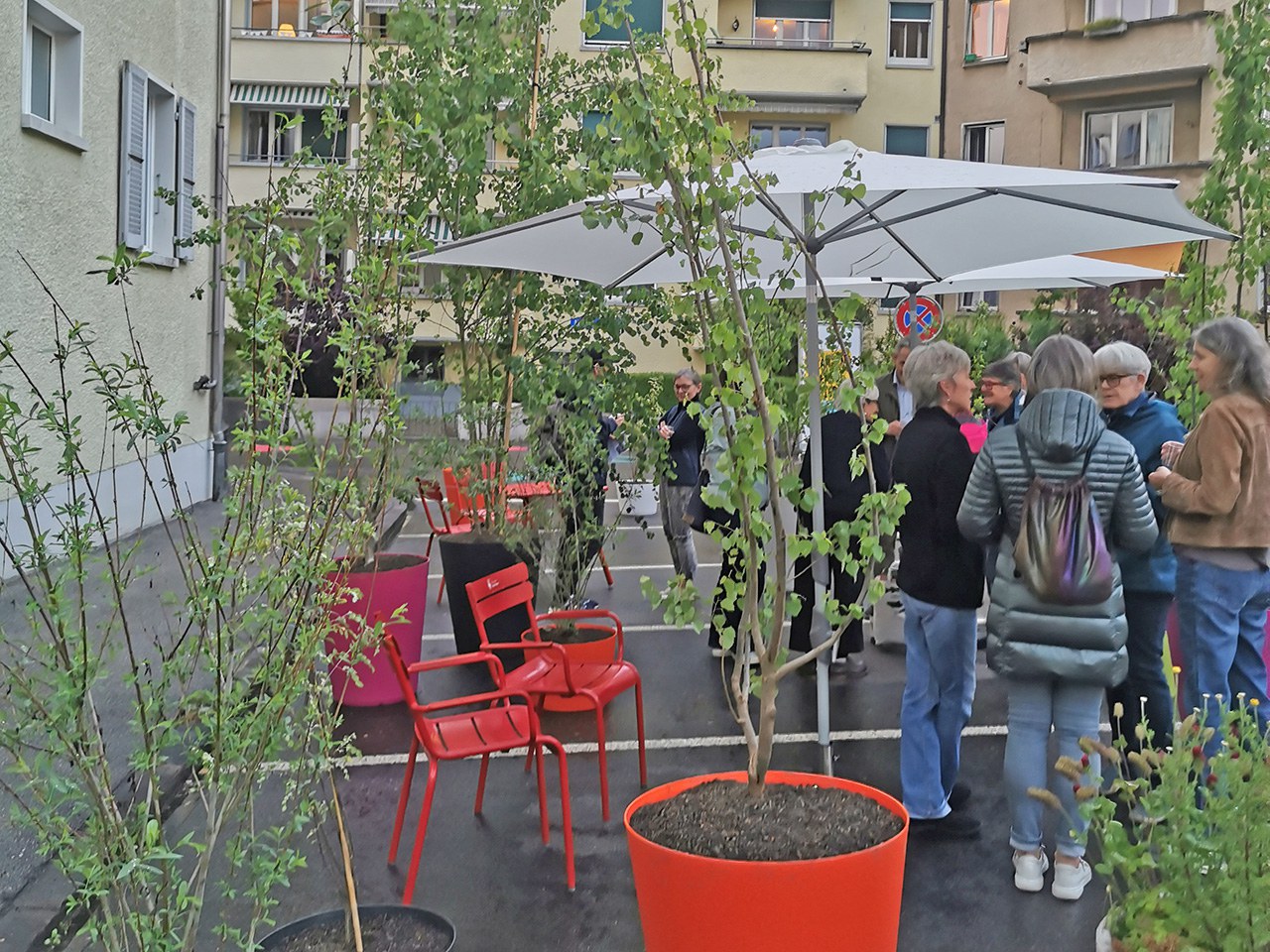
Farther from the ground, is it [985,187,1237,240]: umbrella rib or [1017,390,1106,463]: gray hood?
[985,187,1237,240]: umbrella rib

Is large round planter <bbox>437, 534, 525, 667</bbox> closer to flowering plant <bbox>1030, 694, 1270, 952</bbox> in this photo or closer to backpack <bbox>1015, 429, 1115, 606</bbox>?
backpack <bbox>1015, 429, 1115, 606</bbox>

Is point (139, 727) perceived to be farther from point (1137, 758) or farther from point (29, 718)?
point (1137, 758)

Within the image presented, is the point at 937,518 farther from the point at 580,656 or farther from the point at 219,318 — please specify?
the point at 219,318

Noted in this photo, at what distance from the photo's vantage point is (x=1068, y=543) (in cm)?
432

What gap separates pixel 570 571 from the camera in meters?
8.02

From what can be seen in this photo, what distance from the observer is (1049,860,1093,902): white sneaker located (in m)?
4.43

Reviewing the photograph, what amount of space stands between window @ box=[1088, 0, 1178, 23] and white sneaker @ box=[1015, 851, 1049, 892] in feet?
103

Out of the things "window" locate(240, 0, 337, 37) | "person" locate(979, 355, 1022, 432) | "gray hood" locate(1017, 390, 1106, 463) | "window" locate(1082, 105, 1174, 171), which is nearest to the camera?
"gray hood" locate(1017, 390, 1106, 463)

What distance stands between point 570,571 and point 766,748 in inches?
183

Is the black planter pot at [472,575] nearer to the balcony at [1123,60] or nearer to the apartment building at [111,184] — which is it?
the apartment building at [111,184]

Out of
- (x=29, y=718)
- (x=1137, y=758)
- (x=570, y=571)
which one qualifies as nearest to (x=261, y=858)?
(x=29, y=718)

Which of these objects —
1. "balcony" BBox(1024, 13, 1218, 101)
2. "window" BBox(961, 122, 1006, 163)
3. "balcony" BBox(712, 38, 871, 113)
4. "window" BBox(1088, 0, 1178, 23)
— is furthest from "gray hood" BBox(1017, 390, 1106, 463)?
"balcony" BBox(712, 38, 871, 113)

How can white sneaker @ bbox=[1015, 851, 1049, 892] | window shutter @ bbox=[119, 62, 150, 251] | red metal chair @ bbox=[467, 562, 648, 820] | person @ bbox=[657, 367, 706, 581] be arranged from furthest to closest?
window shutter @ bbox=[119, 62, 150, 251] → person @ bbox=[657, 367, 706, 581] → red metal chair @ bbox=[467, 562, 648, 820] → white sneaker @ bbox=[1015, 851, 1049, 892]

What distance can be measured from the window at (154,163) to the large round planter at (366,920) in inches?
330
